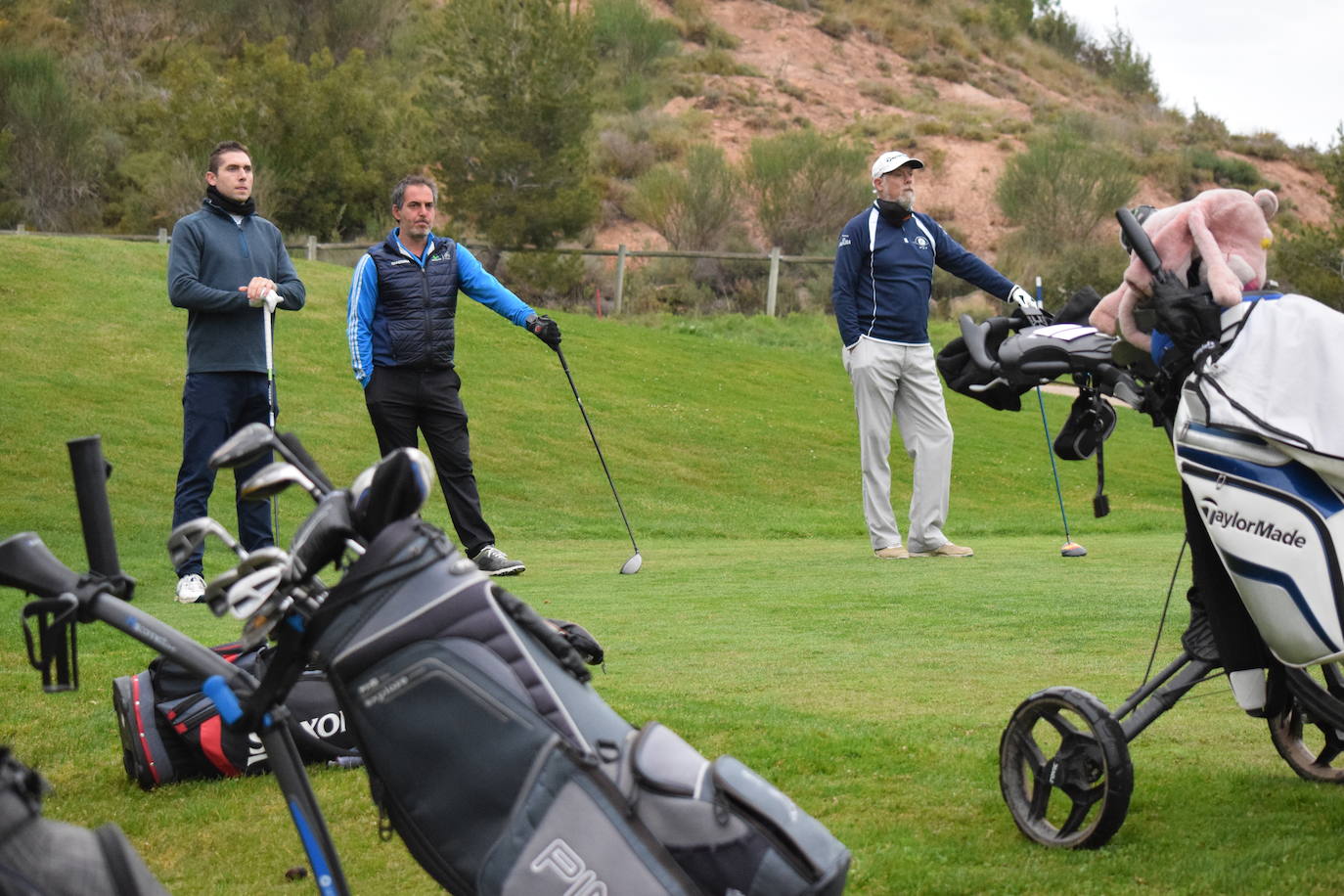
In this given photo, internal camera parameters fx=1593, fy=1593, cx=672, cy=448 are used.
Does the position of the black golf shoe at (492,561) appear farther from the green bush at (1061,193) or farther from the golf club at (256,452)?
the green bush at (1061,193)

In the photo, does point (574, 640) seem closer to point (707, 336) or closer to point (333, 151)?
point (707, 336)

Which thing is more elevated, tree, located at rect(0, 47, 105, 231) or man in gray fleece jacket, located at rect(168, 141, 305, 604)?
man in gray fleece jacket, located at rect(168, 141, 305, 604)

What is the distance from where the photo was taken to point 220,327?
8.58 meters

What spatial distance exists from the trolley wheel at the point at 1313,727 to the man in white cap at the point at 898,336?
5522 millimetres

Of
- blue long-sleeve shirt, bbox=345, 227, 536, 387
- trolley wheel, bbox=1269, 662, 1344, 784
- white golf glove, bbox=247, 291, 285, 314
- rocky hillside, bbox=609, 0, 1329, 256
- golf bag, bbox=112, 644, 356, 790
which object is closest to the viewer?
trolley wheel, bbox=1269, 662, 1344, 784

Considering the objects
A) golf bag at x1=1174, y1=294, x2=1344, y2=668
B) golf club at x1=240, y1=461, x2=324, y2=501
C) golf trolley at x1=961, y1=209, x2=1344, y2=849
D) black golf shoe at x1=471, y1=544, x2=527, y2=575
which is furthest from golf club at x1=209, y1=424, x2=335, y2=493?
black golf shoe at x1=471, y1=544, x2=527, y2=575

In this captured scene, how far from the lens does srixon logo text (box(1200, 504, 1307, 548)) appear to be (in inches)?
139

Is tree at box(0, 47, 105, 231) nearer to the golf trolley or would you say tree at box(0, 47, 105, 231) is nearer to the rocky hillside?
the rocky hillside

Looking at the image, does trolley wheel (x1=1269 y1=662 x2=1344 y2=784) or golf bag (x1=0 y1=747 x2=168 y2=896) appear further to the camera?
trolley wheel (x1=1269 y1=662 x2=1344 y2=784)

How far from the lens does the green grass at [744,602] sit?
420 centimetres

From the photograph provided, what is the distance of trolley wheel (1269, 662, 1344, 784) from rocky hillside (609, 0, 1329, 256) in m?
40.8

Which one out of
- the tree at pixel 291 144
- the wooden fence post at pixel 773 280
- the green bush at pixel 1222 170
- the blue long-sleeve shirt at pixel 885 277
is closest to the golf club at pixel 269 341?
the blue long-sleeve shirt at pixel 885 277

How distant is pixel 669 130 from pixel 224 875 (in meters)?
51.2

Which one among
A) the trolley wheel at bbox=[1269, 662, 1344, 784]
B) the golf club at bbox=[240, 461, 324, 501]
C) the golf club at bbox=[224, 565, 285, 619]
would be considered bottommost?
the trolley wheel at bbox=[1269, 662, 1344, 784]
